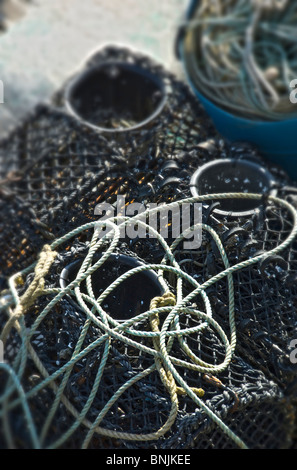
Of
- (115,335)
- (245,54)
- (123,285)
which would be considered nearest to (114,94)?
(245,54)

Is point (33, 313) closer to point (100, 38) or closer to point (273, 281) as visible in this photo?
point (273, 281)

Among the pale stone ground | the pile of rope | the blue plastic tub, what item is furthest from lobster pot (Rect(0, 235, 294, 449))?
the pale stone ground

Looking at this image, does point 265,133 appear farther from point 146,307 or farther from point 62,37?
point 62,37

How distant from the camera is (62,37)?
309 cm

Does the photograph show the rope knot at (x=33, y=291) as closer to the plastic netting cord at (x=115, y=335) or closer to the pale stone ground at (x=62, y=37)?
the plastic netting cord at (x=115, y=335)

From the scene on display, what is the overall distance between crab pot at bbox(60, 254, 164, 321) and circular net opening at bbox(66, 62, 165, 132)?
0.72 metres

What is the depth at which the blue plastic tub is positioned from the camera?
1929 mm

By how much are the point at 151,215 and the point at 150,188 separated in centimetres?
10

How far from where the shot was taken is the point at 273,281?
4.92ft

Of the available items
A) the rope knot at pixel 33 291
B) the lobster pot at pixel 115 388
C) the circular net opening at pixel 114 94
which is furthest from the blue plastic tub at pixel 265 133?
the rope knot at pixel 33 291

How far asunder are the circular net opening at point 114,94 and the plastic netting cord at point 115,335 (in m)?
0.79

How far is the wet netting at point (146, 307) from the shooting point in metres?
1.32

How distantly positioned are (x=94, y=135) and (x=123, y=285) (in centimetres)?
54

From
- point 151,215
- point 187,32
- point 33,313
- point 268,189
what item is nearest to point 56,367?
point 33,313
